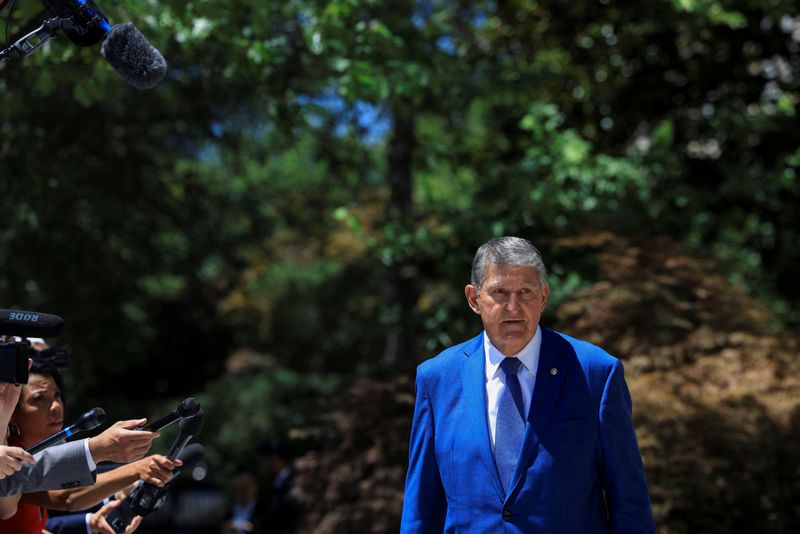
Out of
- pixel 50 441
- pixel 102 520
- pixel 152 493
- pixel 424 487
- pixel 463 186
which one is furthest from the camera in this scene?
pixel 463 186

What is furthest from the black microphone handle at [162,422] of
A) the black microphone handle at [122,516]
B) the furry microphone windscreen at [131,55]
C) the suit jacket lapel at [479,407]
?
the furry microphone windscreen at [131,55]

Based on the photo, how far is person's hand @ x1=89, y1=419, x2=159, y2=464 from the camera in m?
3.59

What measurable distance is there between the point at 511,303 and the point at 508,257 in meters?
0.16

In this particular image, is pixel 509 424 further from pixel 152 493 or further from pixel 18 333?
pixel 18 333

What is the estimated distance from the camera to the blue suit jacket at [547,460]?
11.7 feet

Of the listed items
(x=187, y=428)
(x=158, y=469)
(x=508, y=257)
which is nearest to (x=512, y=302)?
(x=508, y=257)

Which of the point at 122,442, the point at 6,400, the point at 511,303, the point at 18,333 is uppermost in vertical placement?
the point at 18,333

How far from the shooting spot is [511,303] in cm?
365

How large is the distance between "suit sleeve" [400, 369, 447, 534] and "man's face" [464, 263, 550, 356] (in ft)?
1.32

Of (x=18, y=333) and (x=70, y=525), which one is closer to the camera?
(x=18, y=333)

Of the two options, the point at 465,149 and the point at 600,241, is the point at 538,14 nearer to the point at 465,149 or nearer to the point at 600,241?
the point at 465,149

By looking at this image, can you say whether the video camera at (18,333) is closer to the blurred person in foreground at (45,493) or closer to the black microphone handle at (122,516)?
the blurred person in foreground at (45,493)

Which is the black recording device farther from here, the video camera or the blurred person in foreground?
the video camera

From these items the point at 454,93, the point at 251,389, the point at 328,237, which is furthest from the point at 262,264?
the point at 454,93
